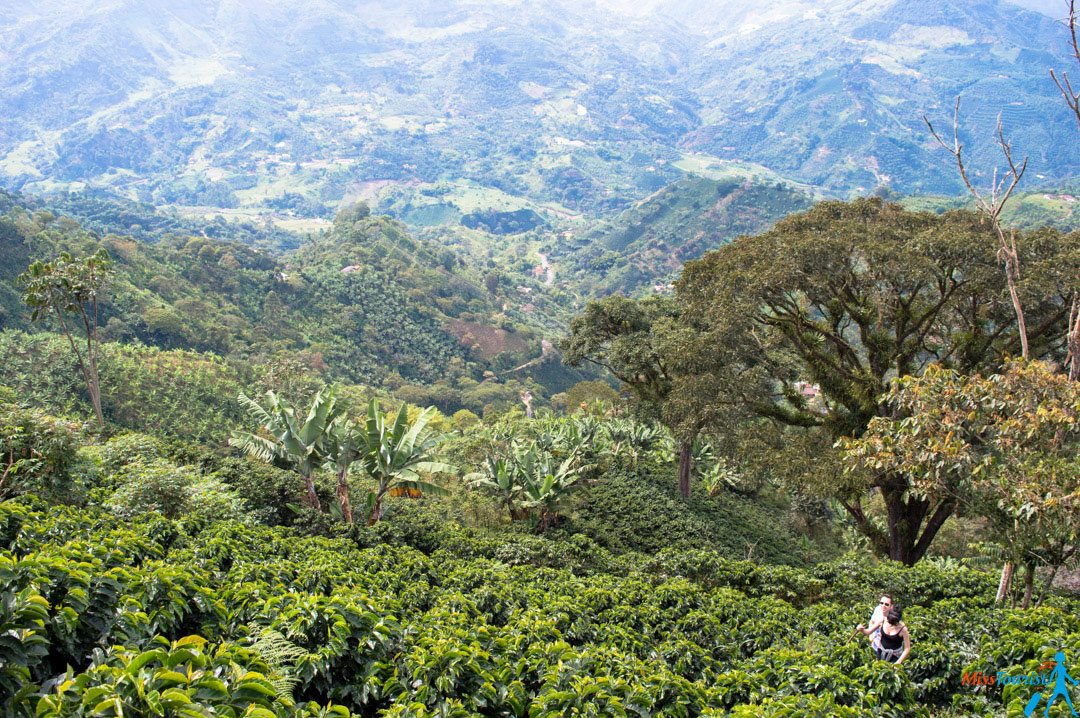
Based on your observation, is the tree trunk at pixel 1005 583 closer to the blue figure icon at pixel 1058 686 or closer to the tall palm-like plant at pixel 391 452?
the blue figure icon at pixel 1058 686

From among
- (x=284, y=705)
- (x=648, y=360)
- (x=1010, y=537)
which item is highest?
(x=284, y=705)

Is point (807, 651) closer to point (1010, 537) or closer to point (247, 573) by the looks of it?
point (1010, 537)

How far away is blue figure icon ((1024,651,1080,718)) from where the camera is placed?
423cm

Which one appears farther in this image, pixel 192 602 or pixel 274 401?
pixel 274 401

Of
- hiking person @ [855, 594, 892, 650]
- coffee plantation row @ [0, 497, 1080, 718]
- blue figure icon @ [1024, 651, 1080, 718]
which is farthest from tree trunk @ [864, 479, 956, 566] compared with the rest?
blue figure icon @ [1024, 651, 1080, 718]

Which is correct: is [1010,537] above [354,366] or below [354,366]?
above

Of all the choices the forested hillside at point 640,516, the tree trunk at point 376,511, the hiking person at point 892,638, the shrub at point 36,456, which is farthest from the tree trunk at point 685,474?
the shrub at point 36,456

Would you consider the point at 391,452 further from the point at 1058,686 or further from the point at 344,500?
the point at 1058,686

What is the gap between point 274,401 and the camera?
1100 cm

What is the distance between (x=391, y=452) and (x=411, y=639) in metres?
6.58

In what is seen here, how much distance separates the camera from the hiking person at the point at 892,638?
19.0ft

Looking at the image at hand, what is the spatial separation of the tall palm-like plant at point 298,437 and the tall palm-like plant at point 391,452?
689 mm

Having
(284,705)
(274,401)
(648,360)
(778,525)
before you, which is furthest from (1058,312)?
(274,401)

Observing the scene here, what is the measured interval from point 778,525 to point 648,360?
255 inches
